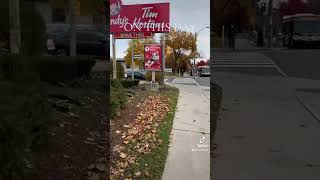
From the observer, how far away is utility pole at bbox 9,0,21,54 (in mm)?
4348

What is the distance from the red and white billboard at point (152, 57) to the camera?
40.9 ft

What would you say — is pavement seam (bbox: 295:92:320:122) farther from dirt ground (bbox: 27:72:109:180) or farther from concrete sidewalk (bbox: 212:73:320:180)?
dirt ground (bbox: 27:72:109:180)

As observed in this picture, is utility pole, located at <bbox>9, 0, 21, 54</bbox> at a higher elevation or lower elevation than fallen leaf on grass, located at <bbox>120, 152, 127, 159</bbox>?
higher

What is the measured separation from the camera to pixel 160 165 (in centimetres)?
505

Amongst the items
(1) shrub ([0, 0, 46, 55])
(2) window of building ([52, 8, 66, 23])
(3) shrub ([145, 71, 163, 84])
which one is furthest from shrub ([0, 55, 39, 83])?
(3) shrub ([145, 71, 163, 84])

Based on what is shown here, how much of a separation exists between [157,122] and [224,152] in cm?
227

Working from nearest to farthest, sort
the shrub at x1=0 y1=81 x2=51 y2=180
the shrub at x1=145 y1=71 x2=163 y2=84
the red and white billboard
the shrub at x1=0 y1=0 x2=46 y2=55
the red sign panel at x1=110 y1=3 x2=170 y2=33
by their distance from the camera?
the shrub at x1=0 y1=81 x2=51 y2=180 < the shrub at x1=0 y1=0 x2=46 y2=55 < the red sign panel at x1=110 y1=3 x2=170 y2=33 < the red and white billboard < the shrub at x1=145 y1=71 x2=163 y2=84

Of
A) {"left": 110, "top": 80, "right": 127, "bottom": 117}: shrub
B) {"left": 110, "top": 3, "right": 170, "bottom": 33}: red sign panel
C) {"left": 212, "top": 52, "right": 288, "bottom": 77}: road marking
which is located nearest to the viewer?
{"left": 212, "top": 52, "right": 288, "bottom": 77}: road marking

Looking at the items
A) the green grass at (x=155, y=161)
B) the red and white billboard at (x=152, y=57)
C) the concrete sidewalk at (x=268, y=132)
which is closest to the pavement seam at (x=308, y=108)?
the concrete sidewalk at (x=268, y=132)

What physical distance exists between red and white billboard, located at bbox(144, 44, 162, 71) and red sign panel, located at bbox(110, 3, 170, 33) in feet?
5.88

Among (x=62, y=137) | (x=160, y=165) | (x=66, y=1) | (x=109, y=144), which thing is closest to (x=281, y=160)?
(x=160, y=165)

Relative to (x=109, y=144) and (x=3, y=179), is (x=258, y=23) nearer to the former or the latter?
(x=109, y=144)

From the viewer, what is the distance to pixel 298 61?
4.23 meters

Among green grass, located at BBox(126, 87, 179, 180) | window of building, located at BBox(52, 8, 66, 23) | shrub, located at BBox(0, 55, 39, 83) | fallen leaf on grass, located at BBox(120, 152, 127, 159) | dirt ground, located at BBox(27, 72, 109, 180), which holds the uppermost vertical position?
window of building, located at BBox(52, 8, 66, 23)
